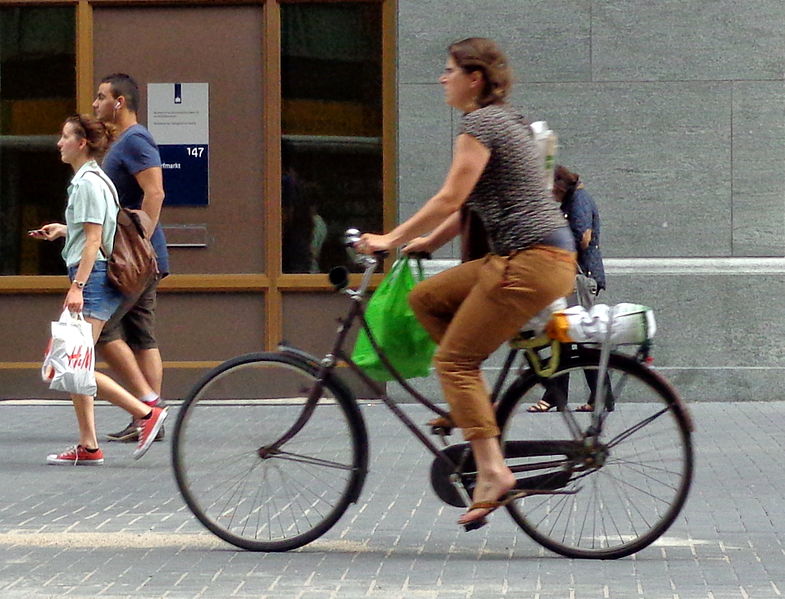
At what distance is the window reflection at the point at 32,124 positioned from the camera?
10742 millimetres

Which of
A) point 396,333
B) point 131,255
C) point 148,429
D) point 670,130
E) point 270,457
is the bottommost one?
point 148,429

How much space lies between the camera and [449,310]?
5.34 meters

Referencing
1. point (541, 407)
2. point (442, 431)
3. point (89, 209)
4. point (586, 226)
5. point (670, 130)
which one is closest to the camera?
point (541, 407)

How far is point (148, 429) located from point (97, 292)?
0.74m

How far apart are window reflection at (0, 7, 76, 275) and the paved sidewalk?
129 inches

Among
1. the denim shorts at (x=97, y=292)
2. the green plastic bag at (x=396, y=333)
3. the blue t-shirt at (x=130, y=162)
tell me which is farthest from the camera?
the blue t-shirt at (x=130, y=162)

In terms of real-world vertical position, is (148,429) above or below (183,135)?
below

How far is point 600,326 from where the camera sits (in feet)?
17.1

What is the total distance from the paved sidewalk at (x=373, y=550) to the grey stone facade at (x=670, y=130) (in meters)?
2.67

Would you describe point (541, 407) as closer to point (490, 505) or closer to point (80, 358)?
point (490, 505)

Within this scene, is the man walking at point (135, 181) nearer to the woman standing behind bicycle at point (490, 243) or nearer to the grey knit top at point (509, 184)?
the woman standing behind bicycle at point (490, 243)

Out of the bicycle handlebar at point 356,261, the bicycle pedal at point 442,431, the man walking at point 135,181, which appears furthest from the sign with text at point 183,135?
the bicycle pedal at point 442,431

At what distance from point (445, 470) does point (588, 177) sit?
5.31 m

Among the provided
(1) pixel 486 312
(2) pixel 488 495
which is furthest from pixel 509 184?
(2) pixel 488 495
